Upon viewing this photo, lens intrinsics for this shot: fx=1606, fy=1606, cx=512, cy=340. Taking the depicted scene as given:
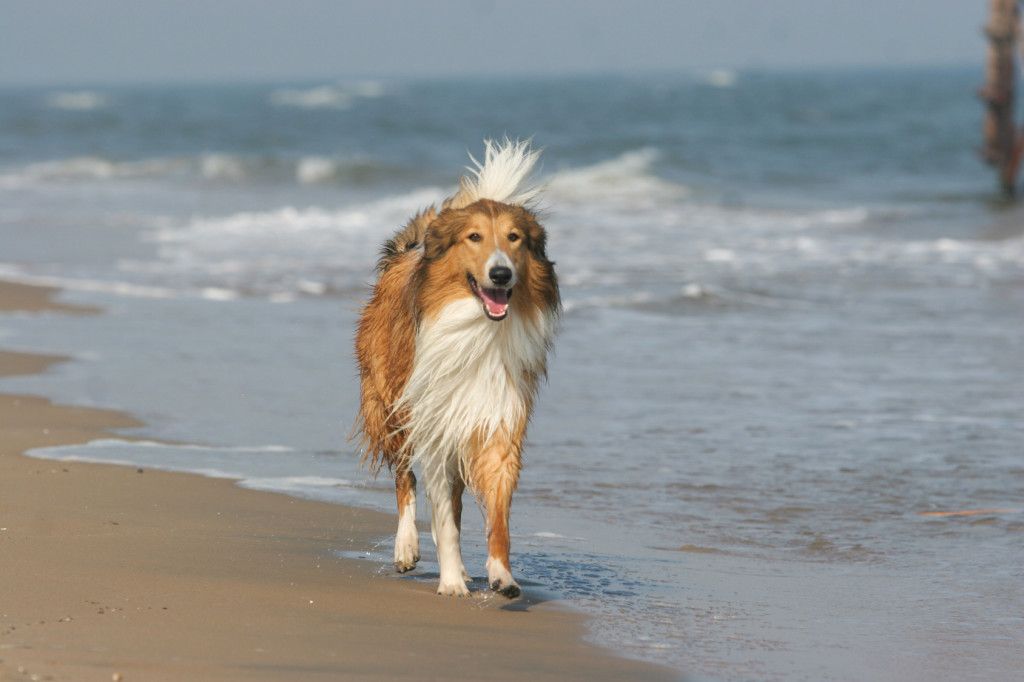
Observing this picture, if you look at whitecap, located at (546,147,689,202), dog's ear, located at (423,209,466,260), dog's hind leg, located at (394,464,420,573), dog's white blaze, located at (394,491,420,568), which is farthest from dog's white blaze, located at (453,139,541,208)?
whitecap, located at (546,147,689,202)

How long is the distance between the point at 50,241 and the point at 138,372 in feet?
29.8

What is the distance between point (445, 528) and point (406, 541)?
Result: 323 millimetres

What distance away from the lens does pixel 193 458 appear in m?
7.91

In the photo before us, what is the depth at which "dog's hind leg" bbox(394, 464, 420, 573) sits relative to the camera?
19.9 ft

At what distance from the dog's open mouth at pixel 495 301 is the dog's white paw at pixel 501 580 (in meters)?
0.85

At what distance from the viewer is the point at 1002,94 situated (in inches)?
915

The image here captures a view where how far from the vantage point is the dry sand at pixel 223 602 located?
4547 mm

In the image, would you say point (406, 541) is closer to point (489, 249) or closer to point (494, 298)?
point (494, 298)

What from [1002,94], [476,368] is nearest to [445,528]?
[476,368]

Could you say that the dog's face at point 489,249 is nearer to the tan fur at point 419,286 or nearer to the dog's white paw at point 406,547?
the tan fur at point 419,286

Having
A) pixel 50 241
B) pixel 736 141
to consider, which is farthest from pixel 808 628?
pixel 736 141

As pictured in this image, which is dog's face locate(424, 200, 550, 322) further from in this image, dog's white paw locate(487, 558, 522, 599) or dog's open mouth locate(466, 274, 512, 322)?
dog's white paw locate(487, 558, 522, 599)

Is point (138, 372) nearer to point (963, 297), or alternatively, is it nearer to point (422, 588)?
point (422, 588)

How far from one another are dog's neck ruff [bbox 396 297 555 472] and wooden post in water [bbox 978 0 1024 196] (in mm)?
18308
